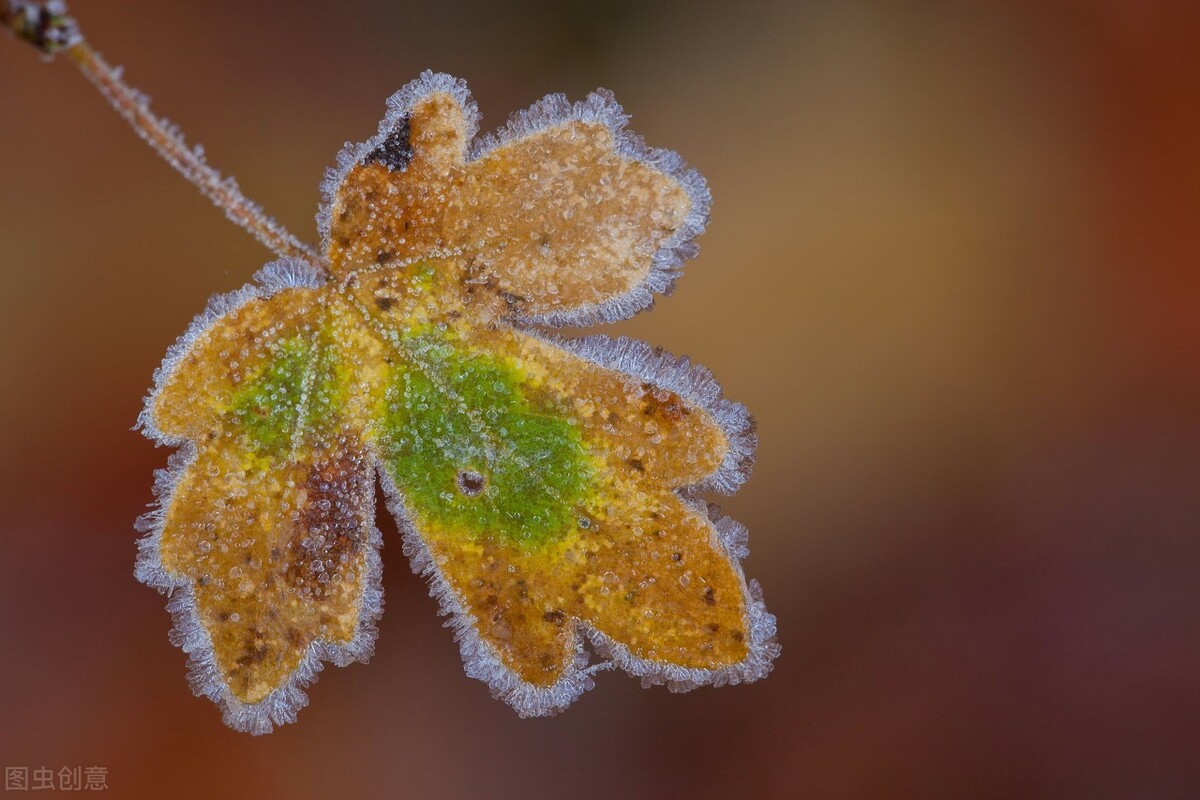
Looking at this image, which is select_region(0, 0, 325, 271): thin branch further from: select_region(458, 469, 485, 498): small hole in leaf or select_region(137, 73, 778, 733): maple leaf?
select_region(458, 469, 485, 498): small hole in leaf

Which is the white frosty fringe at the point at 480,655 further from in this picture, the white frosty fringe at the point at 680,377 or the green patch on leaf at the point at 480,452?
the white frosty fringe at the point at 680,377

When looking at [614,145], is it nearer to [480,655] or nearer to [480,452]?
[480,452]

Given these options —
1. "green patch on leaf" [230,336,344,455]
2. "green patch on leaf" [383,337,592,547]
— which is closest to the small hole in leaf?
"green patch on leaf" [383,337,592,547]

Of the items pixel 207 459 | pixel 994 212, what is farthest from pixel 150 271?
pixel 994 212

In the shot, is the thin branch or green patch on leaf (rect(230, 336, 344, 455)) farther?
green patch on leaf (rect(230, 336, 344, 455))

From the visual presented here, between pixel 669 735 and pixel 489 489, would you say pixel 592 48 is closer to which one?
pixel 489 489

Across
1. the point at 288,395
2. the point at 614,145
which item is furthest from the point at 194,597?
the point at 614,145
